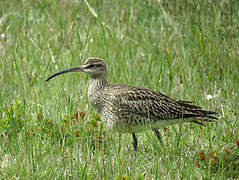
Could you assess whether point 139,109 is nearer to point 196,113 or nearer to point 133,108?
point 133,108

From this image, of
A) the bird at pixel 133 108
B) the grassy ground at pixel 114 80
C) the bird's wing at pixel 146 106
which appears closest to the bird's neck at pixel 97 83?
the bird at pixel 133 108

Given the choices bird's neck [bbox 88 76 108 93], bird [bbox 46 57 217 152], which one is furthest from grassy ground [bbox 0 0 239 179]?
bird's neck [bbox 88 76 108 93]

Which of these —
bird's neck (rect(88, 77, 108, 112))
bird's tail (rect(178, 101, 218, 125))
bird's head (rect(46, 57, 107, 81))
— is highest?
bird's head (rect(46, 57, 107, 81))

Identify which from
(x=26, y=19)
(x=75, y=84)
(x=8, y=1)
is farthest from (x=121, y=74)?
(x=26, y=19)

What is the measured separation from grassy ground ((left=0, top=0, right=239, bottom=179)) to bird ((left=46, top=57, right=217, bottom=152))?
18 centimetres

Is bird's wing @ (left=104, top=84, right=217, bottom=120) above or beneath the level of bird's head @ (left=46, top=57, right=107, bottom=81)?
beneath

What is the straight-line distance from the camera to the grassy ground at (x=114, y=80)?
16.1 ft

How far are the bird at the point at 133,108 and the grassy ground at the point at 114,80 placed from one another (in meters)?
0.18

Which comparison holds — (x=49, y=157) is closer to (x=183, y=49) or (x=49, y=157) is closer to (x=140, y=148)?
(x=140, y=148)

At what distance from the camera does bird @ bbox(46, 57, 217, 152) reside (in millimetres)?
5773

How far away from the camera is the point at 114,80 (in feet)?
24.4

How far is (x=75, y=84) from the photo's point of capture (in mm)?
7164

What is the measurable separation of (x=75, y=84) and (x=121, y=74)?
80cm

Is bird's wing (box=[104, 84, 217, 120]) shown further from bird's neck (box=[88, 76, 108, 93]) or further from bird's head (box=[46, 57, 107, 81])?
bird's head (box=[46, 57, 107, 81])
